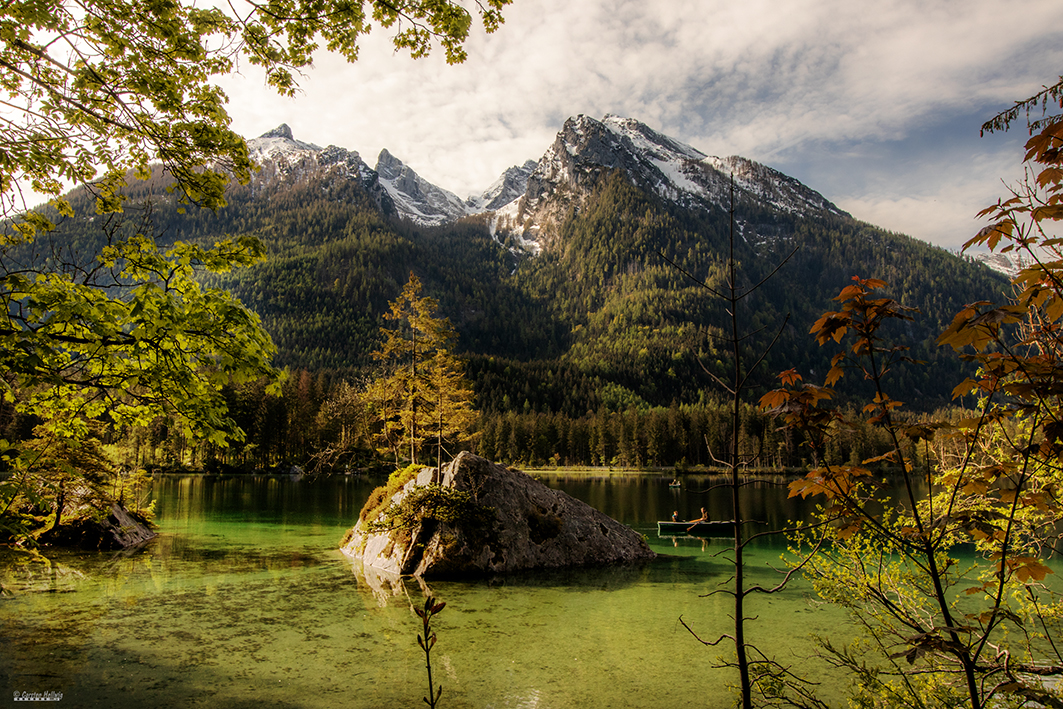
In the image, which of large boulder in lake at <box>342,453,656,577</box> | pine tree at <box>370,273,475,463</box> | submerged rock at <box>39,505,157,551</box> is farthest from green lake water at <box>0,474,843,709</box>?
pine tree at <box>370,273,475,463</box>

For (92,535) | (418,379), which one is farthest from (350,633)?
(418,379)

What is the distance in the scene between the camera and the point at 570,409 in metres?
155

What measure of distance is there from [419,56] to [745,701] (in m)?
6.44

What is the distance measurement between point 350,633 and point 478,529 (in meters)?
6.05

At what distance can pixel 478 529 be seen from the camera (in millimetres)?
15578

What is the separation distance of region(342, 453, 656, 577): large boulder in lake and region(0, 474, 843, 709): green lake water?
2.72ft

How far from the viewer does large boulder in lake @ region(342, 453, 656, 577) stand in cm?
1509

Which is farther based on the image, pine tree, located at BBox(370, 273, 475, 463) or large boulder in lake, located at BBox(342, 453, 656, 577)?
pine tree, located at BBox(370, 273, 475, 463)

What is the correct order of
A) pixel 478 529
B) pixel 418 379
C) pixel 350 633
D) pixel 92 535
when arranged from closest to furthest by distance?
1. pixel 350 633
2. pixel 478 529
3. pixel 92 535
4. pixel 418 379

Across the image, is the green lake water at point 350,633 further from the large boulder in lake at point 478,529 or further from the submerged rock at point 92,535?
the submerged rock at point 92,535

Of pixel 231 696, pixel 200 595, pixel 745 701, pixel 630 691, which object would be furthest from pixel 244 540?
pixel 745 701

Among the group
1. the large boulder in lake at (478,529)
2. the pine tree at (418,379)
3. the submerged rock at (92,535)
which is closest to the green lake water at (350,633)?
the large boulder in lake at (478,529)

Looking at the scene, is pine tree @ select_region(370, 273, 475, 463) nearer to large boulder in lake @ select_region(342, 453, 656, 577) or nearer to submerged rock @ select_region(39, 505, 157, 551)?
large boulder in lake @ select_region(342, 453, 656, 577)

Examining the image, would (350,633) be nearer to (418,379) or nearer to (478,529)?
(478,529)
